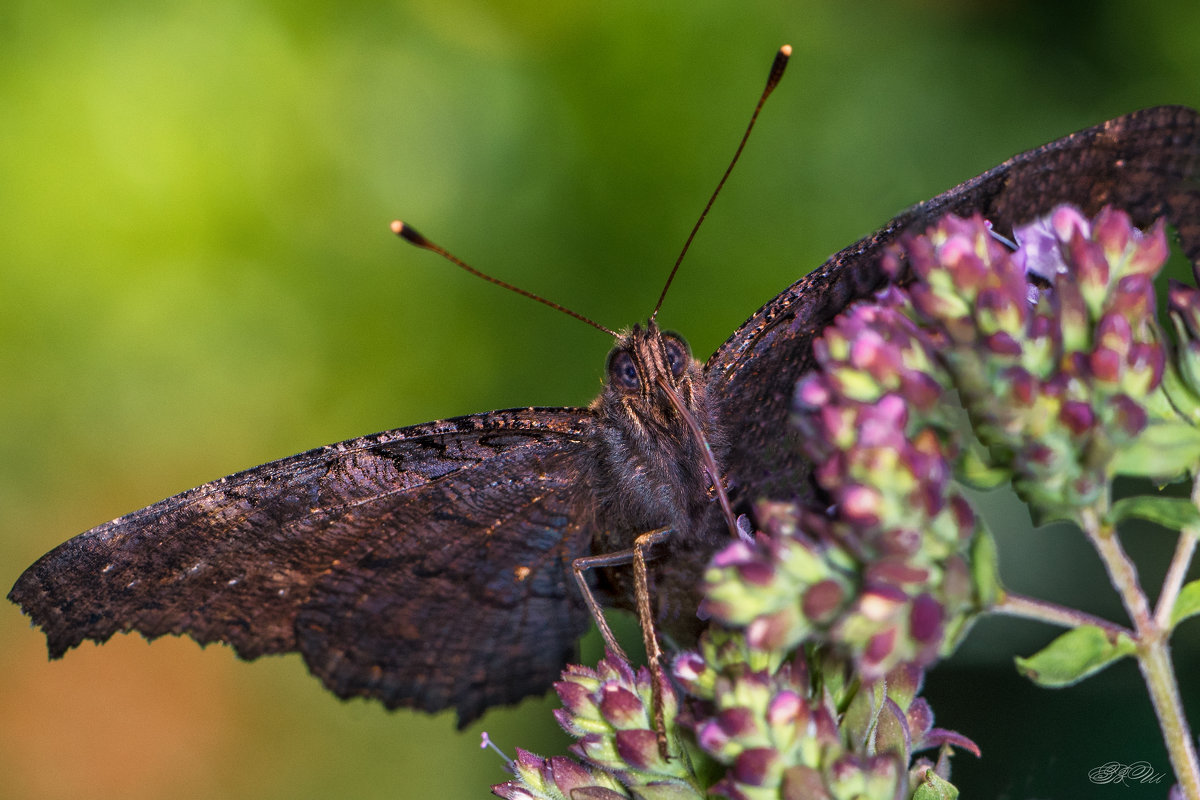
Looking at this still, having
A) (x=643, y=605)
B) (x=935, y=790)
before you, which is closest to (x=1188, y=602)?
(x=935, y=790)

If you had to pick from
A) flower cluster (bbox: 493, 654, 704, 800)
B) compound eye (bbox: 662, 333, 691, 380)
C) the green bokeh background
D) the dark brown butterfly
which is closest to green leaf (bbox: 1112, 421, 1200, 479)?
the dark brown butterfly

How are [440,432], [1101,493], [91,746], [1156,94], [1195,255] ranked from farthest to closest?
[91,746] < [1156,94] < [440,432] < [1195,255] < [1101,493]

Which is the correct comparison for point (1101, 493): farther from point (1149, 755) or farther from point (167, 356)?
point (167, 356)

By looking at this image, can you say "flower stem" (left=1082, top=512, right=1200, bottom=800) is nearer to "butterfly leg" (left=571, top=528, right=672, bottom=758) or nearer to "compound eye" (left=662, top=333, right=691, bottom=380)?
"butterfly leg" (left=571, top=528, right=672, bottom=758)

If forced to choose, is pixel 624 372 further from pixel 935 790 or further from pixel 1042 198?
pixel 935 790

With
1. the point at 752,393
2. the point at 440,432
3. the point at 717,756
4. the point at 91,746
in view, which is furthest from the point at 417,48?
the point at 717,756

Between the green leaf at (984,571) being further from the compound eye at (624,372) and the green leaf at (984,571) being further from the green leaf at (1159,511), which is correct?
the compound eye at (624,372)

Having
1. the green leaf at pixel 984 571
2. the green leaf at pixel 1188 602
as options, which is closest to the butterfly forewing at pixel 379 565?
the green leaf at pixel 984 571
